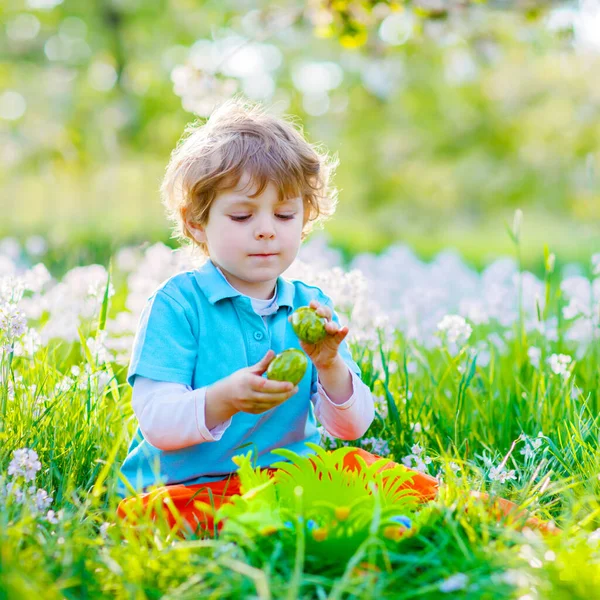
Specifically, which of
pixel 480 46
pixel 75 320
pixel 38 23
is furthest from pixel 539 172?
pixel 75 320

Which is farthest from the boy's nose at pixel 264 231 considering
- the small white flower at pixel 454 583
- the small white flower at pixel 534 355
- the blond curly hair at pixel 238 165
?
the small white flower at pixel 534 355

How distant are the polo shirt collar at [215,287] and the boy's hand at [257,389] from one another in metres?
0.42

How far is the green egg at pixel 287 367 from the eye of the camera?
6.63 feet

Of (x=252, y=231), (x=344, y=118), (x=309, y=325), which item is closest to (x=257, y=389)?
(x=309, y=325)

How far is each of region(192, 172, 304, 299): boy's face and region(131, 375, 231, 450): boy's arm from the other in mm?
423

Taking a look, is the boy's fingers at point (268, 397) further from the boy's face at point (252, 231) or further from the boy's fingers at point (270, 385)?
the boy's face at point (252, 231)

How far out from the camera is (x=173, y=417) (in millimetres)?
2197

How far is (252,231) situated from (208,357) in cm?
41

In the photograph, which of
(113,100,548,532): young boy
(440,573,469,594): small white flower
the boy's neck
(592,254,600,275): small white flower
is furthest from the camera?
(592,254,600,275): small white flower

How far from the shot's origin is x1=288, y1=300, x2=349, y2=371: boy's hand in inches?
85.8

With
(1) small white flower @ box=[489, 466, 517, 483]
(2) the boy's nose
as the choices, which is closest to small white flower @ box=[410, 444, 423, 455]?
(1) small white flower @ box=[489, 466, 517, 483]

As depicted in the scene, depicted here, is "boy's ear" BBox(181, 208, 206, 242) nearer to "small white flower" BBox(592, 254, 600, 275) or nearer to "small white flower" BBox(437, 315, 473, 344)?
"small white flower" BBox(437, 315, 473, 344)

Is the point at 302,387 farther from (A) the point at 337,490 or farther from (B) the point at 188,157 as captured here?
(B) the point at 188,157

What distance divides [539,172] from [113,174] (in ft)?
26.9
